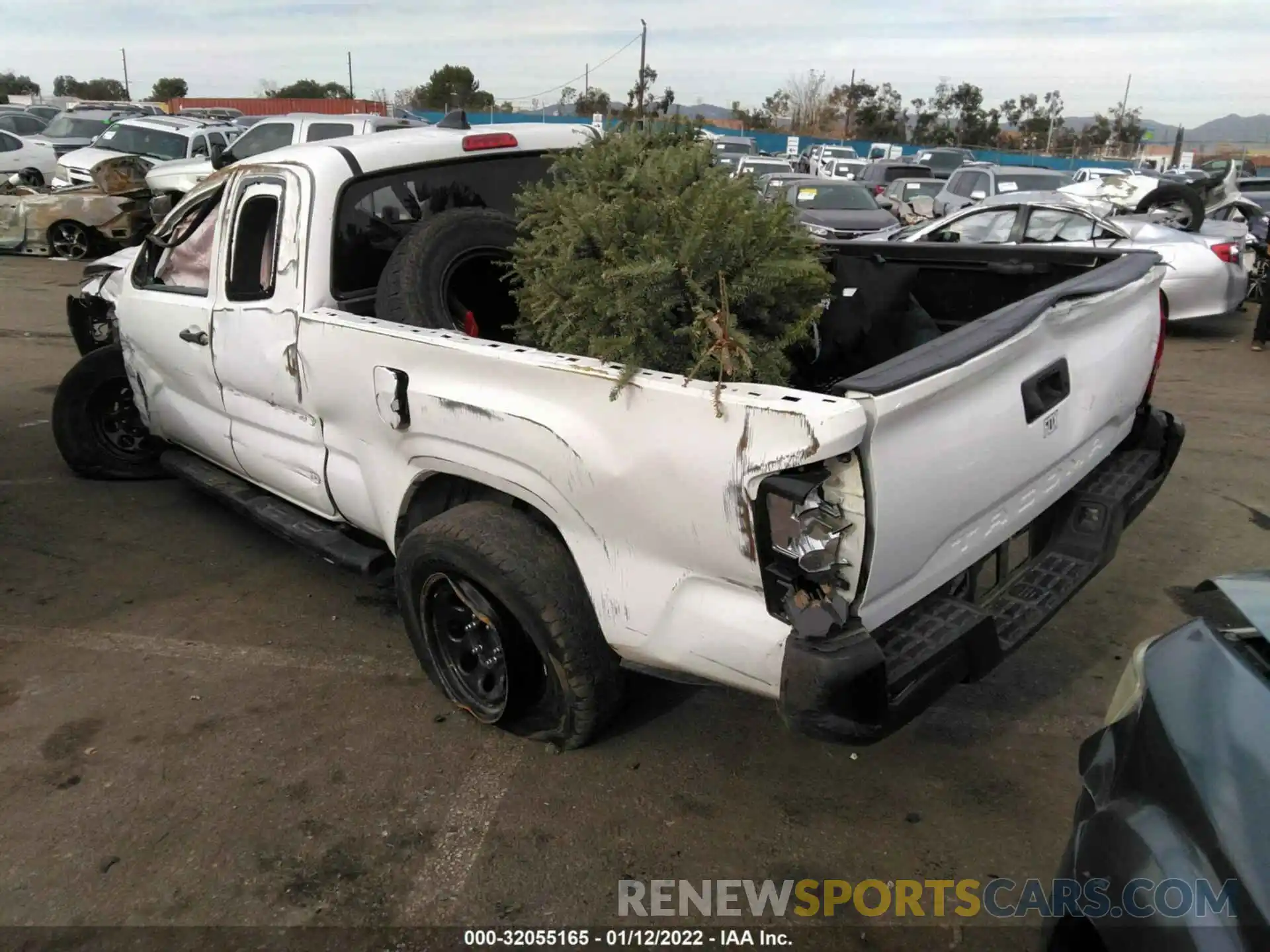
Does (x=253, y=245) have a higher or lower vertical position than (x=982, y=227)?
higher

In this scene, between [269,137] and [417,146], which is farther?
[269,137]

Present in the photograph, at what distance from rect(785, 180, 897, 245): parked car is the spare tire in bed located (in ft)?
32.7

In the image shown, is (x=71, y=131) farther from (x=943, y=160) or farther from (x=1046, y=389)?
(x=1046, y=389)

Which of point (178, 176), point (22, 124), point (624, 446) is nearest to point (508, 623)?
point (624, 446)

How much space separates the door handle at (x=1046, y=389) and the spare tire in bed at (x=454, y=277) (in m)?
1.67

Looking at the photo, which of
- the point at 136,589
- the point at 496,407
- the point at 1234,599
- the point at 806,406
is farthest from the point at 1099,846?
the point at 136,589

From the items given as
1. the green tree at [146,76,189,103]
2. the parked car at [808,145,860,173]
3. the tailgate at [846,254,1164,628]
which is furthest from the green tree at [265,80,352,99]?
the tailgate at [846,254,1164,628]

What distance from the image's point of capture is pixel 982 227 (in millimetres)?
10469

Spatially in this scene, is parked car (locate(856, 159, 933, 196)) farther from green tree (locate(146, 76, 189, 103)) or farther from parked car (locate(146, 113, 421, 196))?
green tree (locate(146, 76, 189, 103))

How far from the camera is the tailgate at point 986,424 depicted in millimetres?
2244

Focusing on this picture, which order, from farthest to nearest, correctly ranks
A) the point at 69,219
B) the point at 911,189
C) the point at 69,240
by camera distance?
the point at 911,189
the point at 69,240
the point at 69,219

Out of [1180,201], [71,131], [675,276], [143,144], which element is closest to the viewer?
[675,276]

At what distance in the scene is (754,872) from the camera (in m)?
2.66

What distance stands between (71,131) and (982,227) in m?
20.7
